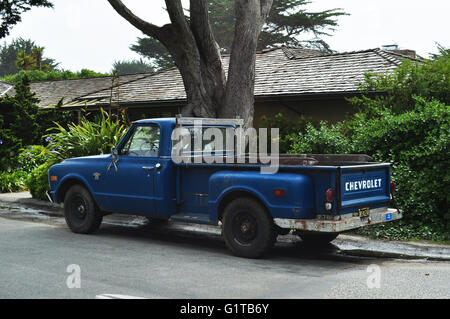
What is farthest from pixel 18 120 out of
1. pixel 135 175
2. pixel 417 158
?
pixel 417 158

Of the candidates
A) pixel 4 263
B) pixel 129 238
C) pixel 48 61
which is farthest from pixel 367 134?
pixel 48 61

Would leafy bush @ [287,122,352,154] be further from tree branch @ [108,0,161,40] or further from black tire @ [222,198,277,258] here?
tree branch @ [108,0,161,40]

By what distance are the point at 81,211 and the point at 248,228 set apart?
12.0 ft

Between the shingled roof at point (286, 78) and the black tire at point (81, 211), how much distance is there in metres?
7.50

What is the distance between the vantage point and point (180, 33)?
1338cm

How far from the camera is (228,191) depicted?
825 cm

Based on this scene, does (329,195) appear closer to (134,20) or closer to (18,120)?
(134,20)

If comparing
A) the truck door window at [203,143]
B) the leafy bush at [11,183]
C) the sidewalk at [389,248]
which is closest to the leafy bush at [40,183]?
the leafy bush at [11,183]

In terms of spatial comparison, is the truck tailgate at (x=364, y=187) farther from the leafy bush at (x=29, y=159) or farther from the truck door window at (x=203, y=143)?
the leafy bush at (x=29, y=159)

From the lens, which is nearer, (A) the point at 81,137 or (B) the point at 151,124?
(B) the point at 151,124

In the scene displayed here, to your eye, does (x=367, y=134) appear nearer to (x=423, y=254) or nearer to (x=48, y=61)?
(x=423, y=254)

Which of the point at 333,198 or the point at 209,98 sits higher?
the point at 209,98

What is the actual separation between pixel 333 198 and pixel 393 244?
87.8 inches

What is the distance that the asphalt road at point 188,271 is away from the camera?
637 centimetres
